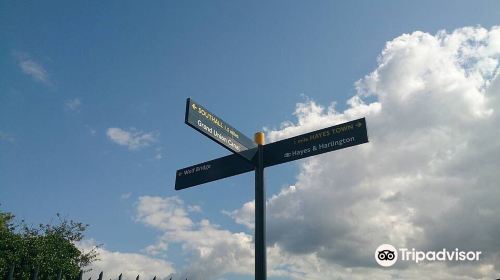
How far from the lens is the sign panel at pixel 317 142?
7070 millimetres

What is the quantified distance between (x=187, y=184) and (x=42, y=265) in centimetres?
1686

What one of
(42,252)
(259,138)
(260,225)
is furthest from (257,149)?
(42,252)

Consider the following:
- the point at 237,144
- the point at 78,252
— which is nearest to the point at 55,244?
the point at 78,252

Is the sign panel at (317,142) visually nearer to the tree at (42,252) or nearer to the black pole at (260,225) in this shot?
the black pole at (260,225)

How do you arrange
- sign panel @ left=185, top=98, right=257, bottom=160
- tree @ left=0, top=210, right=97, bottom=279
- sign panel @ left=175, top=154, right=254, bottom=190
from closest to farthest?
1. sign panel @ left=185, top=98, right=257, bottom=160
2. sign panel @ left=175, top=154, right=254, bottom=190
3. tree @ left=0, top=210, right=97, bottom=279

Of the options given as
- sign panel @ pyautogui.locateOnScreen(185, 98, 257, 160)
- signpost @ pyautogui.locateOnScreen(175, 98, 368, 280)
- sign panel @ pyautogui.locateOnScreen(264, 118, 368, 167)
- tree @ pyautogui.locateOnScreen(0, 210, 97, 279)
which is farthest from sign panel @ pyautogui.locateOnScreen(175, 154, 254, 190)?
tree @ pyautogui.locateOnScreen(0, 210, 97, 279)

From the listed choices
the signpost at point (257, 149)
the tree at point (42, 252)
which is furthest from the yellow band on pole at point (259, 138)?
the tree at point (42, 252)

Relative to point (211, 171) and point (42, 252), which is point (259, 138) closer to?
point (211, 171)

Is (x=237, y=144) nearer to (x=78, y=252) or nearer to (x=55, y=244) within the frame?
(x=55, y=244)

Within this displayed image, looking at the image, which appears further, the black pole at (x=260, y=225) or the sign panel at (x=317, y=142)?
the sign panel at (x=317, y=142)

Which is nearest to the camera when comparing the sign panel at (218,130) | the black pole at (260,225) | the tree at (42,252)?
the black pole at (260,225)

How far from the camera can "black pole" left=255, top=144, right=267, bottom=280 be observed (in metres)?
6.54

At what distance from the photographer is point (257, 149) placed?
789 cm

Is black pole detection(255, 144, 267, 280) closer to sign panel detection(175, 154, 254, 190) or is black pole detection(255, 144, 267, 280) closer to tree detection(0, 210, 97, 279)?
sign panel detection(175, 154, 254, 190)
